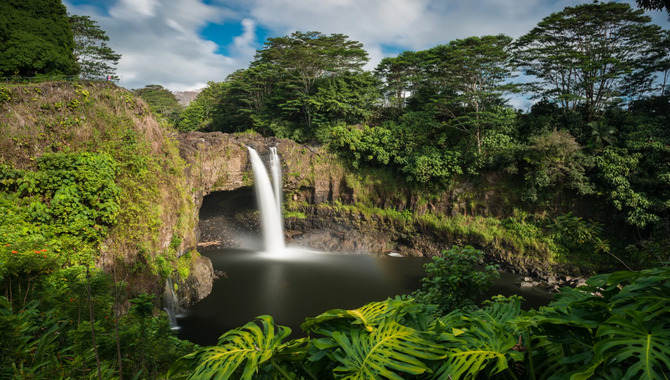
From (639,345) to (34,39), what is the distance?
53.0ft

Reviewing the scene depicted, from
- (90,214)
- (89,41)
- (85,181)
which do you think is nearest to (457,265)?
(90,214)

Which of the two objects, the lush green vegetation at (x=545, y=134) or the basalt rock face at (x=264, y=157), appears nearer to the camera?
the lush green vegetation at (x=545, y=134)

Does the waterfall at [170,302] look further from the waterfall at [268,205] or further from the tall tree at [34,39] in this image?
the tall tree at [34,39]

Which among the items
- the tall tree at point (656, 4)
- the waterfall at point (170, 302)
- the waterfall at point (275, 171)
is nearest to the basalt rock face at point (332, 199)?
the waterfall at point (275, 171)

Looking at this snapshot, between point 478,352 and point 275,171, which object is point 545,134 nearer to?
point 275,171

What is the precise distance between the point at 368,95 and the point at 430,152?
6150 millimetres

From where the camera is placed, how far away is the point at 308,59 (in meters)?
17.7

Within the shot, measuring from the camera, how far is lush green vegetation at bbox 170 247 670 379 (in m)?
0.98

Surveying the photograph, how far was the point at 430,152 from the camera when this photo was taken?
14422 mm

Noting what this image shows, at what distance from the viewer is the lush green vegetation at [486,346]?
0.98 metres

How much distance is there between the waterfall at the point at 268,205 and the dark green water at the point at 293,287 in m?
1.07

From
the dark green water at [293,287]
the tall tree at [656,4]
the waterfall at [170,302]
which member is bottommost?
the dark green water at [293,287]

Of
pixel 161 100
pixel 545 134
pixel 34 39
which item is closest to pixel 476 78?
pixel 545 134

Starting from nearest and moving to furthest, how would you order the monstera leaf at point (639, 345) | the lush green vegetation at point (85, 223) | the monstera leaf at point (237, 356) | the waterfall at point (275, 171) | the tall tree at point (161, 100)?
the monstera leaf at point (639, 345) → the monstera leaf at point (237, 356) → the lush green vegetation at point (85, 223) → the waterfall at point (275, 171) → the tall tree at point (161, 100)
